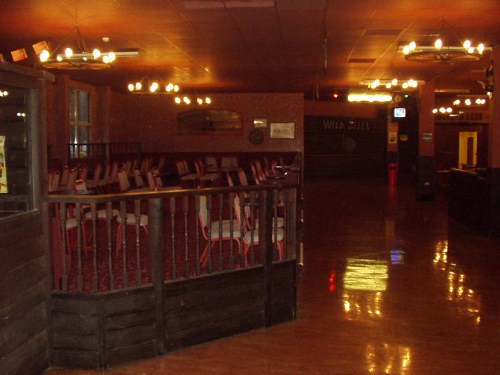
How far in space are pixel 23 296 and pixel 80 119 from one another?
1183cm

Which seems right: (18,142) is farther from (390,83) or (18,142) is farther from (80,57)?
(390,83)

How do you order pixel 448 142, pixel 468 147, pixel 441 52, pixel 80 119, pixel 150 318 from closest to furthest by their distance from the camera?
pixel 150 318 < pixel 441 52 < pixel 80 119 < pixel 448 142 < pixel 468 147

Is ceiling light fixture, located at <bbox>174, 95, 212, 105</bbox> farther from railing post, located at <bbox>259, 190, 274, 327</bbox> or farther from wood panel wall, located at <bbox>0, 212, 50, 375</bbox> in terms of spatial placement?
wood panel wall, located at <bbox>0, 212, 50, 375</bbox>

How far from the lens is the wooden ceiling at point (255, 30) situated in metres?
6.53

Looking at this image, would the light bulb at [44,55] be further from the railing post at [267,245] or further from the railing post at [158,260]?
the railing post at [158,260]

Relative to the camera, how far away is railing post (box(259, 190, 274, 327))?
4.63 meters

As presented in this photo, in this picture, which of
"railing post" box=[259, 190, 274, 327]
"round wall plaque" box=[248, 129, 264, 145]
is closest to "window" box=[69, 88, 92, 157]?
"round wall plaque" box=[248, 129, 264, 145]

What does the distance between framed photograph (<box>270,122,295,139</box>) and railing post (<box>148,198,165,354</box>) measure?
13493 mm

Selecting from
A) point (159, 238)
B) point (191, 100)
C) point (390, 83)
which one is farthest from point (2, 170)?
point (191, 100)

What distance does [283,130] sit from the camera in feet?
57.3

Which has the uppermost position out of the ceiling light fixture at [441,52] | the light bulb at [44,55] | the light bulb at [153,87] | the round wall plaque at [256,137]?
the light bulb at [153,87]

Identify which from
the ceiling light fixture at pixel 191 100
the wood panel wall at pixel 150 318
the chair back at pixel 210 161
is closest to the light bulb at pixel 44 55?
the wood panel wall at pixel 150 318

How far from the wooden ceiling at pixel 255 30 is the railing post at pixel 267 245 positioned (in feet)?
8.31

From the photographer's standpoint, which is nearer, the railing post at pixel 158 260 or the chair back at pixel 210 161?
the railing post at pixel 158 260
